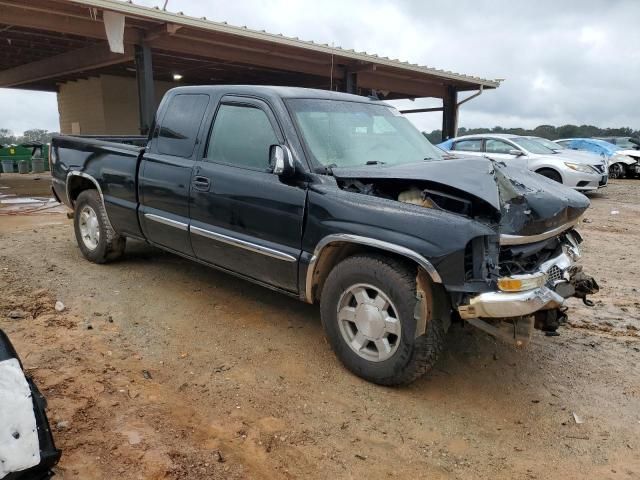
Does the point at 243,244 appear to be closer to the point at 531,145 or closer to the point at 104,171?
the point at 104,171

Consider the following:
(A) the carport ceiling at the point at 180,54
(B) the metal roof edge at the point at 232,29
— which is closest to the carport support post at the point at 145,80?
(A) the carport ceiling at the point at 180,54

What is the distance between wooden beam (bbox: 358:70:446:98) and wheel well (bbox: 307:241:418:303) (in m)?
12.1

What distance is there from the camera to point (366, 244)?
3.08 meters

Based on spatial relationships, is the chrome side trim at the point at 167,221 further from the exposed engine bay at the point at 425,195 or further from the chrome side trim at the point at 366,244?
the exposed engine bay at the point at 425,195

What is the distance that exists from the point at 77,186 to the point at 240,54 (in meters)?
7.75

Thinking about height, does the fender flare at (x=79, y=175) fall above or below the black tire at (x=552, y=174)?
above

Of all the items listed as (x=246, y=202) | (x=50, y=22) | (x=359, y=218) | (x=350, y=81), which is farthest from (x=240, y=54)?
(x=359, y=218)

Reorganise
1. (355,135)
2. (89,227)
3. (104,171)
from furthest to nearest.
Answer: (89,227) → (104,171) → (355,135)

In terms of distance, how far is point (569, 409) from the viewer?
3.05 metres

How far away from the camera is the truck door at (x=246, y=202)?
353 cm

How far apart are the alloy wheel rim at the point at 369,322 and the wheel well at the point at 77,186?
357 cm

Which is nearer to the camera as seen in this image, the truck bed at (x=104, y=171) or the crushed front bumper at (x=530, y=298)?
the crushed front bumper at (x=530, y=298)

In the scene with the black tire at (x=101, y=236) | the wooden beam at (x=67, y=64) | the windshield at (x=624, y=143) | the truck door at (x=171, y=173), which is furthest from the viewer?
the windshield at (x=624, y=143)

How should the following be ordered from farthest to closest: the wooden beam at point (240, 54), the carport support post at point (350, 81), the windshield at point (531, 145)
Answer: the carport support post at point (350, 81) < the windshield at point (531, 145) < the wooden beam at point (240, 54)
